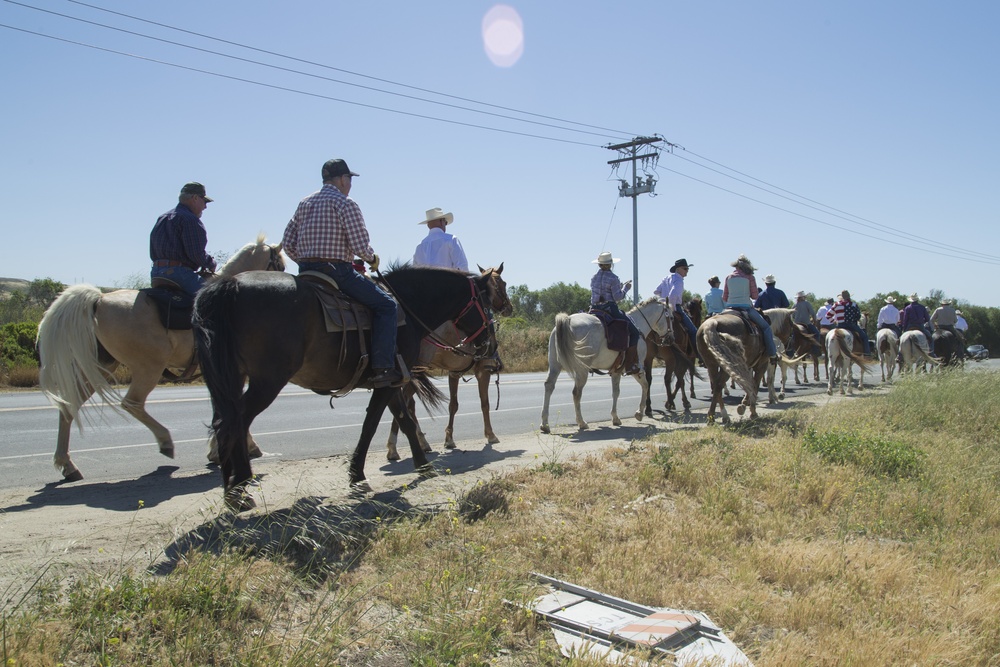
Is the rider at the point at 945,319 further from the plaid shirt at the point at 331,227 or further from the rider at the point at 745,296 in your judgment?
the plaid shirt at the point at 331,227

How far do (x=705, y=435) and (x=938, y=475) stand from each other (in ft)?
8.50

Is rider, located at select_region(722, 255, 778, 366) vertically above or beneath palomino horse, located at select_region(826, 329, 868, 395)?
above

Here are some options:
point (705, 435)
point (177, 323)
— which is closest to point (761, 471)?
point (705, 435)

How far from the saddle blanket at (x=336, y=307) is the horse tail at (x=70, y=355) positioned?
7.53 ft

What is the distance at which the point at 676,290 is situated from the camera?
48.1 feet

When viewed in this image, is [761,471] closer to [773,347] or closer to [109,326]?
[773,347]

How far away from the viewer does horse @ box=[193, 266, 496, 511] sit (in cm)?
525

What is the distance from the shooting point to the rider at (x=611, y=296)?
12094 mm

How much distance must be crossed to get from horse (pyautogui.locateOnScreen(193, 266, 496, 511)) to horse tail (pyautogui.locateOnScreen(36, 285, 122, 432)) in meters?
2.01

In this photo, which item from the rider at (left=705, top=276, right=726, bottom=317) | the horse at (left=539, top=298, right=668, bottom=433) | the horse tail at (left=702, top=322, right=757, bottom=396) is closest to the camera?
the horse tail at (left=702, top=322, right=757, bottom=396)

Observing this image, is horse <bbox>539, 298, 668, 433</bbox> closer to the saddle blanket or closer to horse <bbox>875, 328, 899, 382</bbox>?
the saddle blanket

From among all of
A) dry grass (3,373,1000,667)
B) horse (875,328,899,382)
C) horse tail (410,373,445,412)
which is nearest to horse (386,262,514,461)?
horse tail (410,373,445,412)

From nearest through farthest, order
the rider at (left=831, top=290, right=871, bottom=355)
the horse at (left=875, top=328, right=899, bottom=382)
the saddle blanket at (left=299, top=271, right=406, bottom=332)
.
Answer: the saddle blanket at (left=299, top=271, right=406, bottom=332)
the rider at (left=831, top=290, right=871, bottom=355)
the horse at (left=875, top=328, right=899, bottom=382)

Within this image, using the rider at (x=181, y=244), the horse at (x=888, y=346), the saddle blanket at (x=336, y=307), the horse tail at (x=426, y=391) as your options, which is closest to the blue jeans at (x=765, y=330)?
the horse tail at (x=426, y=391)
